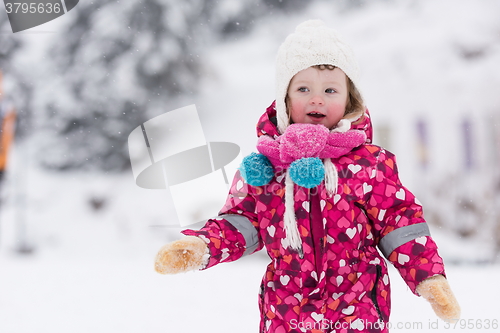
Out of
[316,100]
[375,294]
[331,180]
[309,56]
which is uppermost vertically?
[309,56]

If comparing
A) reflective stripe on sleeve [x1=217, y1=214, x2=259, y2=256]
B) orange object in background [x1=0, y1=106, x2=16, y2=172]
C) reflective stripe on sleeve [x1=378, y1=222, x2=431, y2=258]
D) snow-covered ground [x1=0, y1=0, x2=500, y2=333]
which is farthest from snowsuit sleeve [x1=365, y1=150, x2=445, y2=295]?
orange object in background [x1=0, y1=106, x2=16, y2=172]

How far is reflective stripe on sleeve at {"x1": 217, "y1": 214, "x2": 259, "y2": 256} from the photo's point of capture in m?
1.16

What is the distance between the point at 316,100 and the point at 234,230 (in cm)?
37

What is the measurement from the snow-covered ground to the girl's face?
1.32 metres

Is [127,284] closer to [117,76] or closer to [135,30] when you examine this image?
[117,76]

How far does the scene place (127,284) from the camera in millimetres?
2680

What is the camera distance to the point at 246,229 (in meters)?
1.16

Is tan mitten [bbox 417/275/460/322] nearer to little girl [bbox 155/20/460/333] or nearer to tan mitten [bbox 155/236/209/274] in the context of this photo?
little girl [bbox 155/20/460/333]

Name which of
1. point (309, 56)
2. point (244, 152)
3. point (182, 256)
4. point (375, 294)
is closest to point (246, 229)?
point (182, 256)

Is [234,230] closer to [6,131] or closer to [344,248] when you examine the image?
[344,248]

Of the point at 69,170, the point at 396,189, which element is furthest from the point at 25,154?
the point at 396,189

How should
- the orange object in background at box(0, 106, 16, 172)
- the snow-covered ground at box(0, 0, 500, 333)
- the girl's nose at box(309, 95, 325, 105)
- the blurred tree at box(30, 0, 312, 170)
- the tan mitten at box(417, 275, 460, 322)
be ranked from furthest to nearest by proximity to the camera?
the orange object in background at box(0, 106, 16, 172)
the blurred tree at box(30, 0, 312, 170)
the snow-covered ground at box(0, 0, 500, 333)
the girl's nose at box(309, 95, 325, 105)
the tan mitten at box(417, 275, 460, 322)

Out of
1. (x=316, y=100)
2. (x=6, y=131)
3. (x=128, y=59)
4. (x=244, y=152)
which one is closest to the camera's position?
(x=316, y=100)

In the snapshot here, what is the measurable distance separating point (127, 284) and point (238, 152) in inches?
41.6
